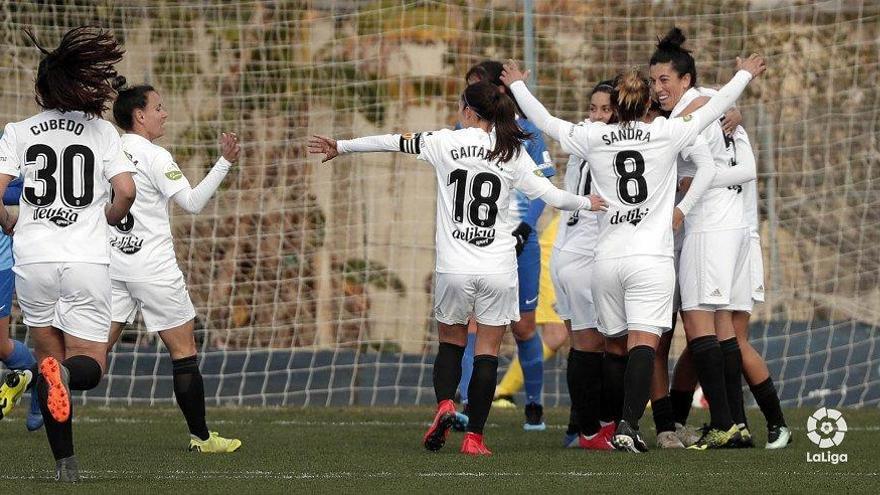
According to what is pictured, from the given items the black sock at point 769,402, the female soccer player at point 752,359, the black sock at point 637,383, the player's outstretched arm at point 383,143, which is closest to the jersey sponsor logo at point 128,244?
the player's outstretched arm at point 383,143

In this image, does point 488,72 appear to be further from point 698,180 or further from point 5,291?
point 5,291

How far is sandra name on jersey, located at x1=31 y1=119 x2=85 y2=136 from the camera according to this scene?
5859mm

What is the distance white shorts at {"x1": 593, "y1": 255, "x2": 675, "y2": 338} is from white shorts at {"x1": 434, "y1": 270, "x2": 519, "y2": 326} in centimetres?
45

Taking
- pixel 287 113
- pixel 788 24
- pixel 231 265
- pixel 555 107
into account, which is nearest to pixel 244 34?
pixel 287 113

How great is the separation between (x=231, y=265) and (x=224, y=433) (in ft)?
13.2

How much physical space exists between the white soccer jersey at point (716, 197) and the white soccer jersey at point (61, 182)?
306cm

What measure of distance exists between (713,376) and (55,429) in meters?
3.40

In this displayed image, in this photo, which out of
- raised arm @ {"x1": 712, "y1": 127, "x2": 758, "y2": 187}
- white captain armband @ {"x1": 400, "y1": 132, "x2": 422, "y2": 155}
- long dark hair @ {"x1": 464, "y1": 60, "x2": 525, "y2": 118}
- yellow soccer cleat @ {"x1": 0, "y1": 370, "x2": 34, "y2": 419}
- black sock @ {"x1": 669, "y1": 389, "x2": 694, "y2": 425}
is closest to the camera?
yellow soccer cleat @ {"x1": 0, "y1": 370, "x2": 34, "y2": 419}

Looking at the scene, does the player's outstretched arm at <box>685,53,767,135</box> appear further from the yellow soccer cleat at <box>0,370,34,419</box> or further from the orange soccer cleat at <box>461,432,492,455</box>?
the yellow soccer cleat at <box>0,370,34,419</box>

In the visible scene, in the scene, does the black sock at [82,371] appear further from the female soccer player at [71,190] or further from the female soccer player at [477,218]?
the female soccer player at [477,218]

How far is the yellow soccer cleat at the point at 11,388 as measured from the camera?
6.63 metres

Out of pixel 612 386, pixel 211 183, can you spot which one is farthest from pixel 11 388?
pixel 612 386

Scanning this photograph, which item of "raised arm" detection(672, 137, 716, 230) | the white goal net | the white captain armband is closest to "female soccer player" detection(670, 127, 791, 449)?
"raised arm" detection(672, 137, 716, 230)

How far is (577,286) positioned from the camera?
24.7 ft
